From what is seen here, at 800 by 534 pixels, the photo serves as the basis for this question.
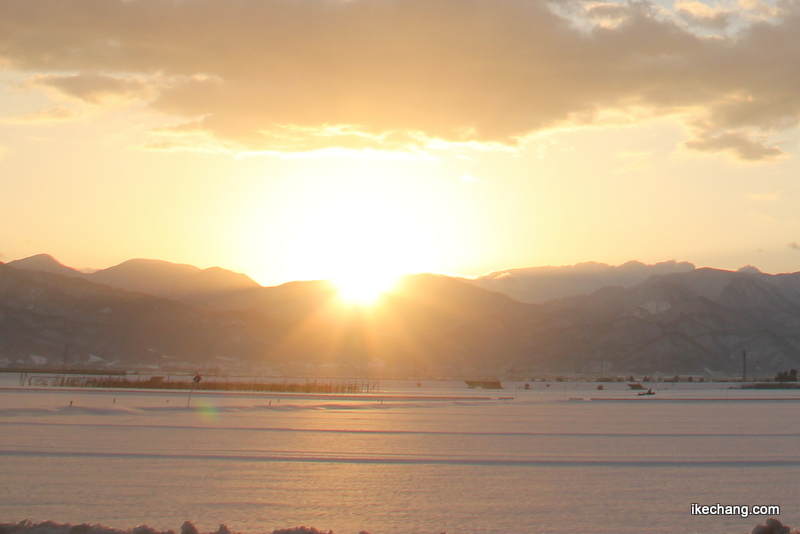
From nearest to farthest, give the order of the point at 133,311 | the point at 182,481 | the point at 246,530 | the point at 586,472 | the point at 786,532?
the point at 786,532 < the point at 246,530 < the point at 182,481 < the point at 586,472 < the point at 133,311

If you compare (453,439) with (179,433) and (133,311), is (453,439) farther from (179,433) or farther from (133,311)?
(133,311)

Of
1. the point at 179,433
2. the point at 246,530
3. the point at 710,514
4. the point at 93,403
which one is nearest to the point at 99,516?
the point at 246,530

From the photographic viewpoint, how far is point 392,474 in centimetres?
1969

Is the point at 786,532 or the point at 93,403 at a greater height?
the point at 786,532

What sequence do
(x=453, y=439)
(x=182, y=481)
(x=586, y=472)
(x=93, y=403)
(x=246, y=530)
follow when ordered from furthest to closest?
(x=93, y=403), (x=453, y=439), (x=586, y=472), (x=182, y=481), (x=246, y=530)

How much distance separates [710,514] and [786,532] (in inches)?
132

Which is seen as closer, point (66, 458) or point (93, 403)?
point (66, 458)

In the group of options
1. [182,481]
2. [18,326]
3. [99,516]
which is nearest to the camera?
[99,516]

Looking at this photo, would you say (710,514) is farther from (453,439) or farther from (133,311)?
(133,311)

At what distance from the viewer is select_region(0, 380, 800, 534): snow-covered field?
47.0 feet

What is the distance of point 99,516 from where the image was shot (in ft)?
46.1

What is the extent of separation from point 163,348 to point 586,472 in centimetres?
17319

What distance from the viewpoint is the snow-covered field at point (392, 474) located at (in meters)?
14.3

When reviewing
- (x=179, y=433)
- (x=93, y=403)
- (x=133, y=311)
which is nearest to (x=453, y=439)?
(x=179, y=433)
